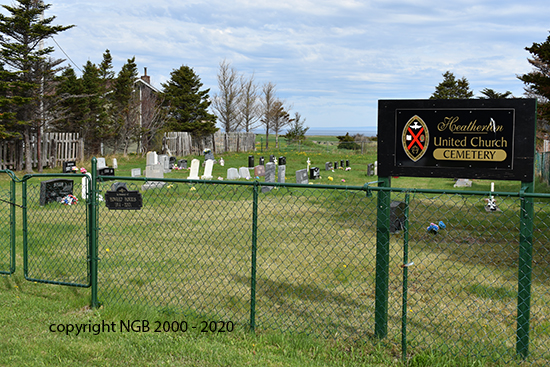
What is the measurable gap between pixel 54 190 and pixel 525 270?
483 inches

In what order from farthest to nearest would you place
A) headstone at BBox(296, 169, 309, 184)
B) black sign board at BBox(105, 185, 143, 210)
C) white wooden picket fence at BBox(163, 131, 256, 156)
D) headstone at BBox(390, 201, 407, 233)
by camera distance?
white wooden picket fence at BBox(163, 131, 256, 156), headstone at BBox(296, 169, 309, 184), headstone at BBox(390, 201, 407, 233), black sign board at BBox(105, 185, 143, 210)

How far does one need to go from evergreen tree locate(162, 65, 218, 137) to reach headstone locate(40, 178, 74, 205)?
26.7 metres

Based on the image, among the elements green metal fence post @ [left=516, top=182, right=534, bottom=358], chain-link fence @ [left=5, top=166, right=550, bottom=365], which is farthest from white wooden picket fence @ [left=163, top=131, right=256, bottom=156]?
green metal fence post @ [left=516, top=182, right=534, bottom=358]

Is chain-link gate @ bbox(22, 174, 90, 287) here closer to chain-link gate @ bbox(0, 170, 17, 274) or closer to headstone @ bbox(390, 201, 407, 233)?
chain-link gate @ bbox(0, 170, 17, 274)

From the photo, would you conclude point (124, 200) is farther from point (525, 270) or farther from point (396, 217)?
point (396, 217)

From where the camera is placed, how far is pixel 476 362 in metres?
3.88

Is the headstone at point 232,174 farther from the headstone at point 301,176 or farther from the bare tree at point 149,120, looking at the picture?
the bare tree at point 149,120

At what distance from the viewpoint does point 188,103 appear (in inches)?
1598

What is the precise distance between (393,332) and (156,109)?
3446 cm

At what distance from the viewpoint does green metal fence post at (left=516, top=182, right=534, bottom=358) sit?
12.7ft

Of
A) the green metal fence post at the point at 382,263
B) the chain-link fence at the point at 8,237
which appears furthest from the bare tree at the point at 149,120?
the green metal fence post at the point at 382,263

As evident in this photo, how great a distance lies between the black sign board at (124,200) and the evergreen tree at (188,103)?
35.3 metres

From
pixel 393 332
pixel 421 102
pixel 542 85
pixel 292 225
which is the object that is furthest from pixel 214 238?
pixel 542 85

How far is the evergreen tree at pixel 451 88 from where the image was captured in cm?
4659
